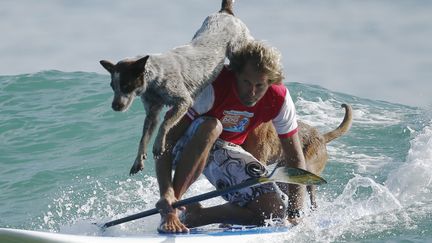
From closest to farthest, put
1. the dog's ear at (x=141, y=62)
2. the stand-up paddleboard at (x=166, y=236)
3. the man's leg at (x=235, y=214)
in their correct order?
the dog's ear at (x=141, y=62)
the stand-up paddleboard at (x=166, y=236)
the man's leg at (x=235, y=214)

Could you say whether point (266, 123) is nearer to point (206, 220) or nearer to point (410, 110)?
point (206, 220)

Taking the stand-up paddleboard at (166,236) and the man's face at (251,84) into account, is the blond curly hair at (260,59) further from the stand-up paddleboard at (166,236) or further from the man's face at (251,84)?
the stand-up paddleboard at (166,236)

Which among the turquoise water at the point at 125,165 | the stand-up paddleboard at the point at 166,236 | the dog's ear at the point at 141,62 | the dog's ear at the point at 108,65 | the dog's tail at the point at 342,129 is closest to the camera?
the dog's ear at the point at 141,62

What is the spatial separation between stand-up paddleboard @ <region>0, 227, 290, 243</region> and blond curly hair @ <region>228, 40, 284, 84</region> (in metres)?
1.33

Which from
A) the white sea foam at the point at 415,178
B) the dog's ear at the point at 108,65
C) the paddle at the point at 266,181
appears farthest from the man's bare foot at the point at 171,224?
the white sea foam at the point at 415,178

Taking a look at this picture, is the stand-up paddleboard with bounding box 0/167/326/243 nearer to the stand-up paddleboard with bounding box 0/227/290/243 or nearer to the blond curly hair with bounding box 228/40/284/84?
the stand-up paddleboard with bounding box 0/227/290/243

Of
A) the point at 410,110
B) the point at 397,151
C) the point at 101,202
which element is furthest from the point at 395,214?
the point at 410,110

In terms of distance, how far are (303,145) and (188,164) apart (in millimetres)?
1535

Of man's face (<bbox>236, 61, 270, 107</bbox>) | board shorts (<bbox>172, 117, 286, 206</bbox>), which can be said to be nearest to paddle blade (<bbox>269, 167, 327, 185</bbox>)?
board shorts (<bbox>172, 117, 286, 206</bbox>)

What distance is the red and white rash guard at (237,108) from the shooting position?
Result: 21.6 ft

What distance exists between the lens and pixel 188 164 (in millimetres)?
6629

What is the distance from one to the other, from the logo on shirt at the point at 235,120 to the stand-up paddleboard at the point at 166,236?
2.78 feet

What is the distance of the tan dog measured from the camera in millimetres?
7348

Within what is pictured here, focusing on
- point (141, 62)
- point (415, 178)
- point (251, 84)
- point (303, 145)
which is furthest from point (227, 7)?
point (415, 178)
